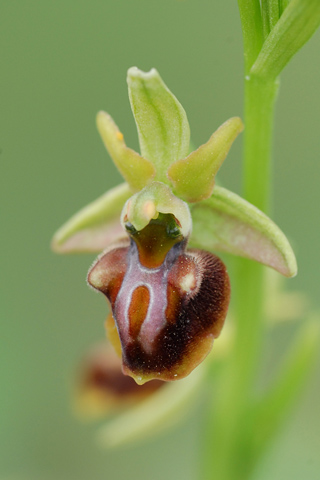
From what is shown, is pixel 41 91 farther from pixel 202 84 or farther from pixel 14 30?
pixel 202 84

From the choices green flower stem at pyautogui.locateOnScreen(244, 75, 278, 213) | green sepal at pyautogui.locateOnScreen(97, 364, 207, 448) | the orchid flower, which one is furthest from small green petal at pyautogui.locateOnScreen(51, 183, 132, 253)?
green sepal at pyautogui.locateOnScreen(97, 364, 207, 448)

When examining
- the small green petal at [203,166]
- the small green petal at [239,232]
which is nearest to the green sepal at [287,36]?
the small green petal at [203,166]

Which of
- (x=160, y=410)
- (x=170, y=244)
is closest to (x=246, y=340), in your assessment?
(x=160, y=410)

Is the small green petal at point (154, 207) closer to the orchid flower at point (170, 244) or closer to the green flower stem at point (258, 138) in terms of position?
the orchid flower at point (170, 244)

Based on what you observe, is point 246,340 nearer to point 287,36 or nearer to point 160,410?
point 160,410

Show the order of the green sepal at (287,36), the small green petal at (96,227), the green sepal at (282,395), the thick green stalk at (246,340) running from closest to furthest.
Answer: the green sepal at (287,36), the thick green stalk at (246,340), the small green petal at (96,227), the green sepal at (282,395)

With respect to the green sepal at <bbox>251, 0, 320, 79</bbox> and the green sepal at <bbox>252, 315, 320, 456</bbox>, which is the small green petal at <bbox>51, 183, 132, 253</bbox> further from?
the green sepal at <bbox>252, 315, 320, 456</bbox>
